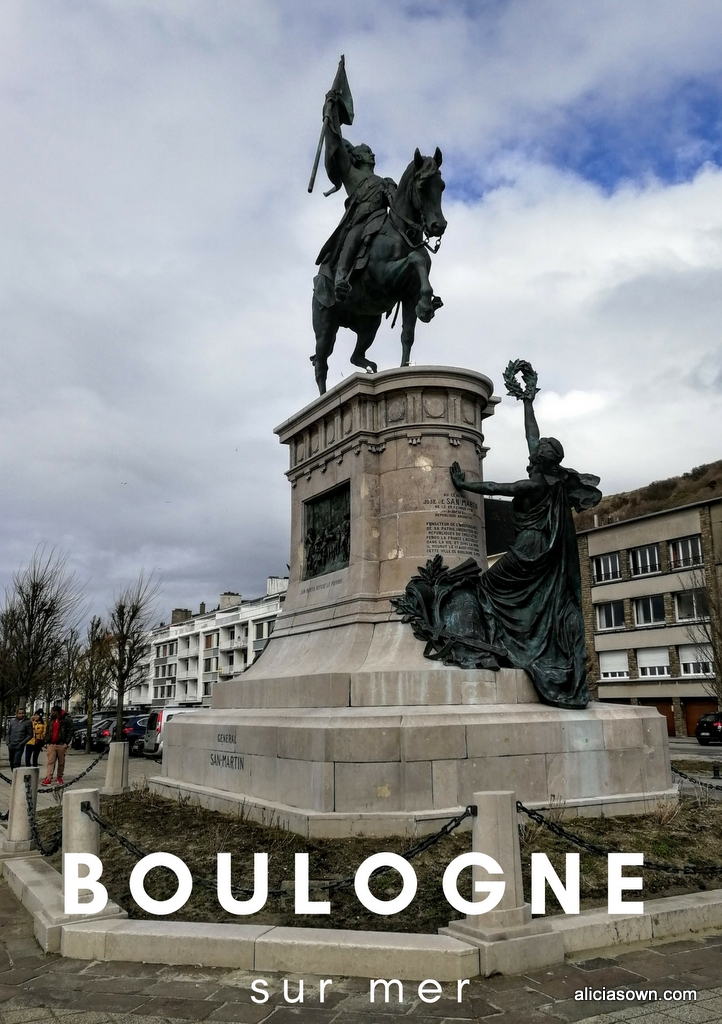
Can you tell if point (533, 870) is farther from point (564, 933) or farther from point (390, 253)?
point (390, 253)

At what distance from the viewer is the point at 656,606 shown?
154ft

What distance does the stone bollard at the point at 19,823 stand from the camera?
9.02 m

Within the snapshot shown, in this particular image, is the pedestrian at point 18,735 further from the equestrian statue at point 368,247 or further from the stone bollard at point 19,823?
the equestrian statue at point 368,247

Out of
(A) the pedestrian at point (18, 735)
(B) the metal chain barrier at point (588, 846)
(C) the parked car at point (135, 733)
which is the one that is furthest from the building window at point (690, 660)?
(B) the metal chain barrier at point (588, 846)

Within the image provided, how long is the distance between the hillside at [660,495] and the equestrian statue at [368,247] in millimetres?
63518

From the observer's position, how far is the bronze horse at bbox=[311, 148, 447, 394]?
41.5ft

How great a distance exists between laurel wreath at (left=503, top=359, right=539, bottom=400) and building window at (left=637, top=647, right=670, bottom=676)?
122 feet

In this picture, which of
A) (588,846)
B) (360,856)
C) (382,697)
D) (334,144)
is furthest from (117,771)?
(334,144)

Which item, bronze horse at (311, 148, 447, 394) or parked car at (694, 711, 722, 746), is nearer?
bronze horse at (311, 148, 447, 394)

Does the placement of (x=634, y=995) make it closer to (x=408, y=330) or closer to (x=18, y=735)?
(x=408, y=330)

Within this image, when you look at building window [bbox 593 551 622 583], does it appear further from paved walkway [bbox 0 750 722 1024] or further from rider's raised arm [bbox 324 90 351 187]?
paved walkway [bbox 0 750 722 1024]

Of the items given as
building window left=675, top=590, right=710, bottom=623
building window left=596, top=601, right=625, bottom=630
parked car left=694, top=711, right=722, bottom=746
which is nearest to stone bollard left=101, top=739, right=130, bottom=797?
parked car left=694, top=711, right=722, bottom=746

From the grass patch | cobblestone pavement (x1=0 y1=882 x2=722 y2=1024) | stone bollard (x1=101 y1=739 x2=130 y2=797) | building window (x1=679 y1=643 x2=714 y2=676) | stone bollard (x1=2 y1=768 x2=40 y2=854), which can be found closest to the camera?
cobblestone pavement (x1=0 y1=882 x2=722 y2=1024)

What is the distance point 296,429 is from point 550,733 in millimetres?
6598
